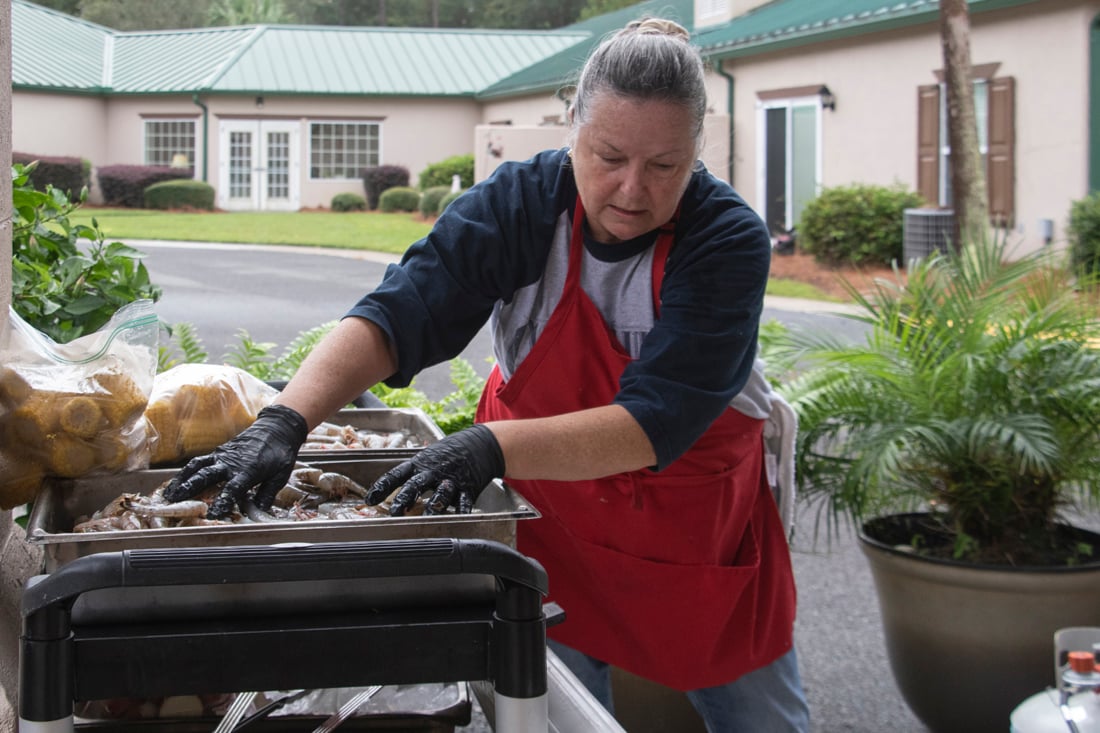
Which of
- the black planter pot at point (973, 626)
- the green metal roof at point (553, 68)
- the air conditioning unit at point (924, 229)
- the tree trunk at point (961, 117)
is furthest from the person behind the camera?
the green metal roof at point (553, 68)

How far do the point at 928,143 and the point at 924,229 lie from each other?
1773 mm

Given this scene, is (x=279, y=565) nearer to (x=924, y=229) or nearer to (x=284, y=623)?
(x=284, y=623)

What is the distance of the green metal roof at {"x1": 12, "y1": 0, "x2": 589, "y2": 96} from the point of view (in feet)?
87.6

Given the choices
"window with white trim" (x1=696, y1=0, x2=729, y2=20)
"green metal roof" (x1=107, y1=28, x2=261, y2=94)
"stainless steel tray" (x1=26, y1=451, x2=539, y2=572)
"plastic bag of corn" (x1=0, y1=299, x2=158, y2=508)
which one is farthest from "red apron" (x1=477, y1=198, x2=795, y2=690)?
"green metal roof" (x1=107, y1=28, x2=261, y2=94)

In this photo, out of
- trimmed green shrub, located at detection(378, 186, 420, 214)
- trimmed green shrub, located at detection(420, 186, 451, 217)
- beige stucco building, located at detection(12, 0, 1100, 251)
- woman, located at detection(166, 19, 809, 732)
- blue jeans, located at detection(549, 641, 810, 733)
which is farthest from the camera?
trimmed green shrub, located at detection(378, 186, 420, 214)

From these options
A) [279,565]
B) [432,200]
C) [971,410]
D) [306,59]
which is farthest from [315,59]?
[279,565]

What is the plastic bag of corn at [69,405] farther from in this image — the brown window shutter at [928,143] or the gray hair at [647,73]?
the brown window shutter at [928,143]

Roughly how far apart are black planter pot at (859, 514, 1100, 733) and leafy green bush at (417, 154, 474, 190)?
21001 mm

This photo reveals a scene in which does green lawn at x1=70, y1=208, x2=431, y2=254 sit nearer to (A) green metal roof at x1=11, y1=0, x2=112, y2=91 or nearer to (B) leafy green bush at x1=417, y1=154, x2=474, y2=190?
(B) leafy green bush at x1=417, y1=154, x2=474, y2=190

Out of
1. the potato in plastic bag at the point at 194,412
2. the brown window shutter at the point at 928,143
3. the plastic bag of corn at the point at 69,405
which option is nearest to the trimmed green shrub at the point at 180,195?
the brown window shutter at the point at 928,143

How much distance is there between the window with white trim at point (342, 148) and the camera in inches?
1112

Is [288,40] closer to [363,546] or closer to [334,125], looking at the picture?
[334,125]

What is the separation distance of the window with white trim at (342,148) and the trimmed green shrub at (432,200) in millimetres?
5057

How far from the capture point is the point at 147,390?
6.20 ft
